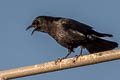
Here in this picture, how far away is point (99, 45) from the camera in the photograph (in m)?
8.03

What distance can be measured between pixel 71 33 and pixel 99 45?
748 millimetres

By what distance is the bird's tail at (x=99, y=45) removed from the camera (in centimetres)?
780

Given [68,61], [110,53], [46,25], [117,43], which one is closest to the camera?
[110,53]

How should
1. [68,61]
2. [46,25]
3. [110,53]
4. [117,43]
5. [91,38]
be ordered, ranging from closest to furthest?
1. [110,53]
2. [68,61]
3. [117,43]
4. [91,38]
5. [46,25]

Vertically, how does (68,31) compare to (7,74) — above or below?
above

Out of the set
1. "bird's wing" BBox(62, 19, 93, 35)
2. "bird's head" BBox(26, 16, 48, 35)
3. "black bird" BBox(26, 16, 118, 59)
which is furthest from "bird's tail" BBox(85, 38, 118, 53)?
"bird's head" BBox(26, 16, 48, 35)

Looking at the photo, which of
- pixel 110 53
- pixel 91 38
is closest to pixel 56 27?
pixel 91 38

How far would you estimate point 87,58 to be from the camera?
4.79m

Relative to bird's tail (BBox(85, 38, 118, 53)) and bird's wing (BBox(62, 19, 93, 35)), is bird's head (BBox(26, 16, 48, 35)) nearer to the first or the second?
bird's wing (BBox(62, 19, 93, 35))

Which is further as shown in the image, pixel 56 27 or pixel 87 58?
pixel 56 27

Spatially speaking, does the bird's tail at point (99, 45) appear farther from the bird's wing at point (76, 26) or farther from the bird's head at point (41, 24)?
the bird's head at point (41, 24)

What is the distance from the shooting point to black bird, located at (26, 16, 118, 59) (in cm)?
808

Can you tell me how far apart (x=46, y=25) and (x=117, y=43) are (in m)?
2.06

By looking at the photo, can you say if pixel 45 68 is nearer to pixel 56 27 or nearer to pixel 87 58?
pixel 87 58
